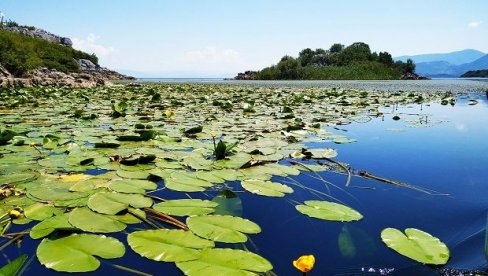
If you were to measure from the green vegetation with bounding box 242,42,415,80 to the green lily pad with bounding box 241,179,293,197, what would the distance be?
47.0 metres

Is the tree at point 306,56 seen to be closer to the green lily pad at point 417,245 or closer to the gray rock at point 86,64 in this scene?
the gray rock at point 86,64

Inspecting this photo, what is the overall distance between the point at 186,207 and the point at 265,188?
1.51 ft

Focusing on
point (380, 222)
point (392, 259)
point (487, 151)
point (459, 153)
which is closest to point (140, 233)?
point (392, 259)

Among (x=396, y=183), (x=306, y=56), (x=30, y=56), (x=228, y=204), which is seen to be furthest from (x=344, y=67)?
(x=228, y=204)

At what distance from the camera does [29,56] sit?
24.8 m

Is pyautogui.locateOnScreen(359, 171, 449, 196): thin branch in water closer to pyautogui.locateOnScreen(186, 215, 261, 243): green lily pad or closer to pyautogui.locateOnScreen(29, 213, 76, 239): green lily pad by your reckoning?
pyautogui.locateOnScreen(186, 215, 261, 243): green lily pad

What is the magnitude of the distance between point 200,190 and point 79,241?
676mm

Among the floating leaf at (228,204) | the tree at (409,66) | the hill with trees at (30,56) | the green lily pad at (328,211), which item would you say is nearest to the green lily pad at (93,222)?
the floating leaf at (228,204)

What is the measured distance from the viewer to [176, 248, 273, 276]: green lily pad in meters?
0.95

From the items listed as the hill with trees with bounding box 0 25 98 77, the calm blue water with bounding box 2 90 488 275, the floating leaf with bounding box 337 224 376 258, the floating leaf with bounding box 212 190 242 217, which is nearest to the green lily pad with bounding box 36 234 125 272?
the calm blue water with bounding box 2 90 488 275

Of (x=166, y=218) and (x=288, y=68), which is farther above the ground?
(x=288, y=68)

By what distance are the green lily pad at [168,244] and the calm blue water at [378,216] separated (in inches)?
1.2

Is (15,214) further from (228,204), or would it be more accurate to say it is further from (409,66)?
(409,66)

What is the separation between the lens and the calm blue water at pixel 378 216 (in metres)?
1.06
